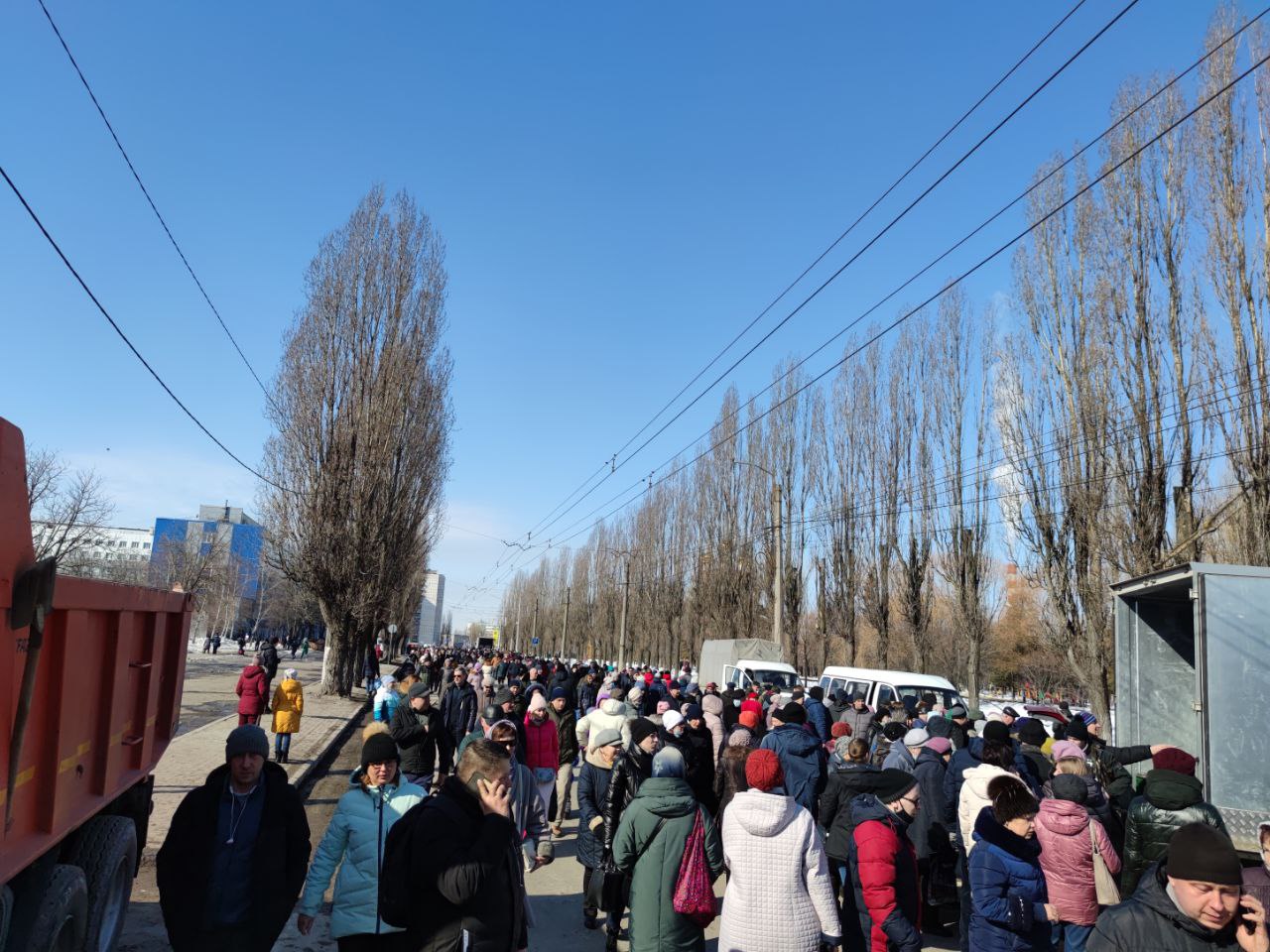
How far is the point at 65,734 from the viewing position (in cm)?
418

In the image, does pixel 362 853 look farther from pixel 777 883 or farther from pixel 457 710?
pixel 457 710

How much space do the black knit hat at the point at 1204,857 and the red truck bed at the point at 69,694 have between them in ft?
13.4

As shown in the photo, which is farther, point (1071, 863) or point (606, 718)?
point (606, 718)

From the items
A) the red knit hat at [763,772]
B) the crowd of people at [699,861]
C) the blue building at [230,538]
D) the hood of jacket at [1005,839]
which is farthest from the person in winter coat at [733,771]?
the blue building at [230,538]

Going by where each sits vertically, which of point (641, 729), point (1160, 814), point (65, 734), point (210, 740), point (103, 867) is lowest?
point (210, 740)

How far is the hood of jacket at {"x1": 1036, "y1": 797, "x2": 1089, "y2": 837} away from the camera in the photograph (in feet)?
18.6

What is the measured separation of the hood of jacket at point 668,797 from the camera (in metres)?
4.84

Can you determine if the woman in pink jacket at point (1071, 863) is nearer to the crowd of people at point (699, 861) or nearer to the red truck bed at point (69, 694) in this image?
the crowd of people at point (699, 861)

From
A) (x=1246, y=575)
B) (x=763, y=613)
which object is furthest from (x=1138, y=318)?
(x=763, y=613)

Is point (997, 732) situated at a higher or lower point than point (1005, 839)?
higher

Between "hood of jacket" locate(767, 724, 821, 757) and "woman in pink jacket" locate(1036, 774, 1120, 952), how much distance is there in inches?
112

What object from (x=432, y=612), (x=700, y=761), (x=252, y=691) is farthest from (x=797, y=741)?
(x=432, y=612)

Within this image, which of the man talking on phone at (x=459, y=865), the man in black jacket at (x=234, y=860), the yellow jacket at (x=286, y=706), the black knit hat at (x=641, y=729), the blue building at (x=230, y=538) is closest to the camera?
the man talking on phone at (x=459, y=865)

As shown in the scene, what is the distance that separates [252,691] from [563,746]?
19.0 ft
